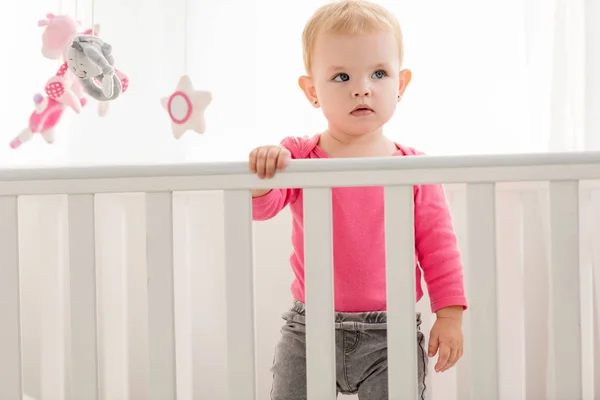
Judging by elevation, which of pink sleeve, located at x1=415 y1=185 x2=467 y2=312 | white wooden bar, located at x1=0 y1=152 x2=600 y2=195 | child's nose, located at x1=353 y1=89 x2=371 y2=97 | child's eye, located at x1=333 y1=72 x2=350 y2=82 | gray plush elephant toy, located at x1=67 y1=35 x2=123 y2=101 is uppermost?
gray plush elephant toy, located at x1=67 y1=35 x2=123 y2=101

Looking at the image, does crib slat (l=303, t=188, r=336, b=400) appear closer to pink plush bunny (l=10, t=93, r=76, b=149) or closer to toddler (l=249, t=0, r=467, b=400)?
toddler (l=249, t=0, r=467, b=400)

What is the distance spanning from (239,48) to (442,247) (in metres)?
0.73

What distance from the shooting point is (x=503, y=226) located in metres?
1.47

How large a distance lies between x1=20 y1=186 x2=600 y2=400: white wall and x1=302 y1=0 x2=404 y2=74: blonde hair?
0.50m

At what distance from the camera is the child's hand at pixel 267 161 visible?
2.99ft

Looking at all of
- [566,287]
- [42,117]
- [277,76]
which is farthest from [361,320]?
[42,117]

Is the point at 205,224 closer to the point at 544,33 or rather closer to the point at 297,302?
the point at 297,302

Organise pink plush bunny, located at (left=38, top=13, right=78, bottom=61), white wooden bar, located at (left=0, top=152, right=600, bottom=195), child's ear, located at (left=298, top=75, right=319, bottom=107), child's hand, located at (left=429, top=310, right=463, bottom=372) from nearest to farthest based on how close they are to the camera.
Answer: white wooden bar, located at (left=0, top=152, right=600, bottom=195) < child's hand, located at (left=429, top=310, right=463, bottom=372) < child's ear, located at (left=298, top=75, right=319, bottom=107) < pink plush bunny, located at (left=38, top=13, right=78, bottom=61)

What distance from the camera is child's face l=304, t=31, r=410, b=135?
1.09 meters

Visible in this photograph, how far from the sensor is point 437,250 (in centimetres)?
109

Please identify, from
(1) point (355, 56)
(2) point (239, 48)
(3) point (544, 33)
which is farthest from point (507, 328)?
(2) point (239, 48)

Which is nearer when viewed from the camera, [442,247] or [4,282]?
[4,282]

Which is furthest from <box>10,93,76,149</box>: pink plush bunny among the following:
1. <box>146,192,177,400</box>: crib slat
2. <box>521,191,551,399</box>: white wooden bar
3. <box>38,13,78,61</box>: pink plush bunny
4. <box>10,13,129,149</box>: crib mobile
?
<box>521,191,551,399</box>: white wooden bar

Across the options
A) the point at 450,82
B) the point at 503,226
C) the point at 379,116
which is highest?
the point at 450,82
